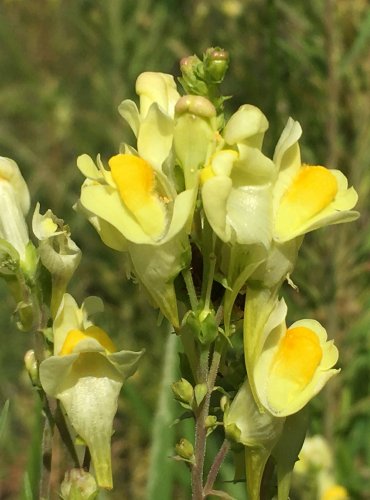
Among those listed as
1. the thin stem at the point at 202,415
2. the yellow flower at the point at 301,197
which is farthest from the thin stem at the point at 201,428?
the yellow flower at the point at 301,197

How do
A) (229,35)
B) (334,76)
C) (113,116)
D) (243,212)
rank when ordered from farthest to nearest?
(113,116), (229,35), (334,76), (243,212)

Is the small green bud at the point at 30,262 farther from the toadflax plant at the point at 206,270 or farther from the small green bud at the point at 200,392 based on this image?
the small green bud at the point at 200,392

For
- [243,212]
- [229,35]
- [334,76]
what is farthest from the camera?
[229,35]

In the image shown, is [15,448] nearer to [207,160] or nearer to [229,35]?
[229,35]

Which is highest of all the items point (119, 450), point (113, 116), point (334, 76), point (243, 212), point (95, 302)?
point (243, 212)

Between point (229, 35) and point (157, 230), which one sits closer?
point (157, 230)

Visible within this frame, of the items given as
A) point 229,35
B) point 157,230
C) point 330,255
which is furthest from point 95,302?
point 229,35
